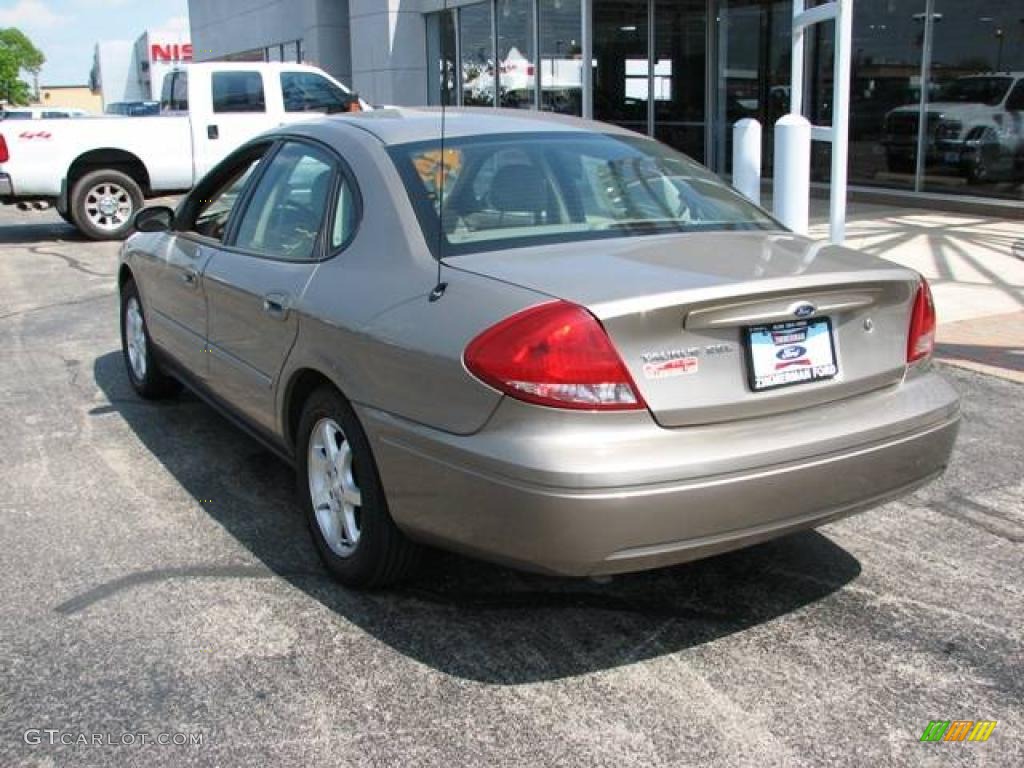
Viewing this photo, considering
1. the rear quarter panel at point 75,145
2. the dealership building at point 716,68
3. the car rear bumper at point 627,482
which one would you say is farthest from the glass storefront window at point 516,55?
the car rear bumper at point 627,482

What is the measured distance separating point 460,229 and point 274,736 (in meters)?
1.68

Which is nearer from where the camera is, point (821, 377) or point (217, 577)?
point (821, 377)

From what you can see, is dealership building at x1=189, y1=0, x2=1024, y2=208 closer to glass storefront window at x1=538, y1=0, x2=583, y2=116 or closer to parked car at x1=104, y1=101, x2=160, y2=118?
glass storefront window at x1=538, y1=0, x2=583, y2=116

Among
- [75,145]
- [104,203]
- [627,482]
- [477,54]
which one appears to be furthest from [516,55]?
[627,482]

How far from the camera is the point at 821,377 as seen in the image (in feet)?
10.7

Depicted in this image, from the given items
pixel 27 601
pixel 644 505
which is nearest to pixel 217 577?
pixel 27 601

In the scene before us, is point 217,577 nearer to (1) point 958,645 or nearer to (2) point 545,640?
(2) point 545,640

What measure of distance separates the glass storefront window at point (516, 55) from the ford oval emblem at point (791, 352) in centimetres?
1737

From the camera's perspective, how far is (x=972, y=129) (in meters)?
13.0

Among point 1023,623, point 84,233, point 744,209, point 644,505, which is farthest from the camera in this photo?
point 84,233

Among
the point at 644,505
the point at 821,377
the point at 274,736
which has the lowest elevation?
the point at 274,736

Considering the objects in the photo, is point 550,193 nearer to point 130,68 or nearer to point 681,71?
point 681,71

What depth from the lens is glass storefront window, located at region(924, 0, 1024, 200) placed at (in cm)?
1220

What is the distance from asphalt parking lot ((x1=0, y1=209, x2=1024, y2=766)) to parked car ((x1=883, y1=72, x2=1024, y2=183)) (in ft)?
28.9
